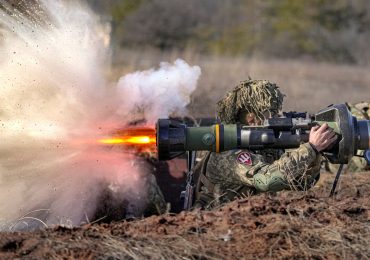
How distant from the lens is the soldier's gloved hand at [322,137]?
4.89 meters

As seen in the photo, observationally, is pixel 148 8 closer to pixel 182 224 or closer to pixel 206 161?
pixel 206 161

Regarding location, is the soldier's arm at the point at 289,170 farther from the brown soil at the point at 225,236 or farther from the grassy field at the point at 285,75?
the grassy field at the point at 285,75

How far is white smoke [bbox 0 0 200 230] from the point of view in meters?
6.49

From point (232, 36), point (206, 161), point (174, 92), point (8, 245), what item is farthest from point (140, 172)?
point (232, 36)

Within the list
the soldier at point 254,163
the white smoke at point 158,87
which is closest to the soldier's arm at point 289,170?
the soldier at point 254,163

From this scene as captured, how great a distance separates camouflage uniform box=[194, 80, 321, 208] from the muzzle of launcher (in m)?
0.18

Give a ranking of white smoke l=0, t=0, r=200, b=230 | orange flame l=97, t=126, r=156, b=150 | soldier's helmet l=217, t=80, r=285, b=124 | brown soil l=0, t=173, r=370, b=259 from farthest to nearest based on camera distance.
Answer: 1. white smoke l=0, t=0, r=200, b=230
2. soldier's helmet l=217, t=80, r=285, b=124
3. orange flame l=97, t=126, r=156, b=150
4. brown soil l=0, t=173, r=370, b=259

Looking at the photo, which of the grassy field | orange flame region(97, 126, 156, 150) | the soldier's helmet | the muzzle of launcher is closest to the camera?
the muzzle of launcher

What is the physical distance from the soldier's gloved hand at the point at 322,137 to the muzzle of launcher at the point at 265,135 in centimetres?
4

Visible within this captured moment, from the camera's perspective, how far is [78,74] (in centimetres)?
731

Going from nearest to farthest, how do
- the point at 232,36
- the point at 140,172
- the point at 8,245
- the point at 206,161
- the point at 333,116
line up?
the point at 8,245, the point at 333,116, the point at 206,161, the point at 140,172, the point at 232,36

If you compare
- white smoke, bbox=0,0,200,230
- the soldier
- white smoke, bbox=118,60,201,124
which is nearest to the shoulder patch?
the soldier

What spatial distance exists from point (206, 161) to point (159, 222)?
159cm

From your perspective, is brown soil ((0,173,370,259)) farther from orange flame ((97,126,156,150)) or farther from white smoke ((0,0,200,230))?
white smoke ((0,0,200,230))
